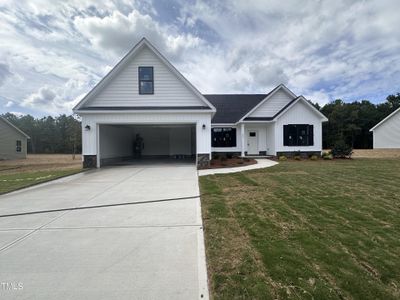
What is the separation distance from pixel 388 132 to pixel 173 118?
30623mm

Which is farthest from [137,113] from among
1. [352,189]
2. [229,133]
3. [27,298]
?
[27,298]

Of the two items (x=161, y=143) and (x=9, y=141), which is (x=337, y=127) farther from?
(x=9, y=141)

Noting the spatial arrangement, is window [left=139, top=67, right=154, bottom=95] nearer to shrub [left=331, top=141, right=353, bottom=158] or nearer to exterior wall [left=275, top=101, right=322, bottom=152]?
exterior wall [left=275, top=101, right=322, bottom=152]

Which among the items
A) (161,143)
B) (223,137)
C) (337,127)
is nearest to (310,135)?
(223,137)

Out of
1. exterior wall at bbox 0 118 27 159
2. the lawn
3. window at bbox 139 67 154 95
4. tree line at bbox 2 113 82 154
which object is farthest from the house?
tree line at bbox 2 113 82 154

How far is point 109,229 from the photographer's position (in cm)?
A: 456

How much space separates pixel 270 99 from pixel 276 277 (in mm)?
19516

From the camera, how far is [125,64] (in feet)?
47.7

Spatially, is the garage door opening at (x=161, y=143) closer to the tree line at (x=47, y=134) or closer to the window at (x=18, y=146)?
the window at (x=18, y=146)

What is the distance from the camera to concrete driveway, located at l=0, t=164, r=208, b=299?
2.73 meters

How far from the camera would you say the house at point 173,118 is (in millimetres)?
14289

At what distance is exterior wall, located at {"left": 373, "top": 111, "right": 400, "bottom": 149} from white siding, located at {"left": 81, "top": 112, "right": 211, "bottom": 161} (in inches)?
1120

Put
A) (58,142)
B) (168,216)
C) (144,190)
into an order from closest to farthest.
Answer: (168,216) → (144,190) → (58,142)

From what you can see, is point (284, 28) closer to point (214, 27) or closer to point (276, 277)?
point (214, 27)
